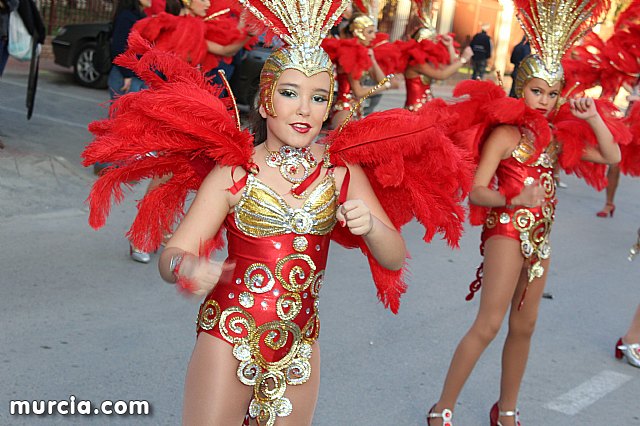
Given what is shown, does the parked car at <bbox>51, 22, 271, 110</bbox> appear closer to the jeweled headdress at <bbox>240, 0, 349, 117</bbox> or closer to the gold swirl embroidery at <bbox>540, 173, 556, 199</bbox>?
the gold swirl embroidery at <bbox>540, 173, 556, 199</bbox>

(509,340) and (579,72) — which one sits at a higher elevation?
(579,72)

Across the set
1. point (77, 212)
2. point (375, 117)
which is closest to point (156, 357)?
point (375, 117)

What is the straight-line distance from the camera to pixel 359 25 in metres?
8.89

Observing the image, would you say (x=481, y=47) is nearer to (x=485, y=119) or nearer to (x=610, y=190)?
(x=610, y=190)

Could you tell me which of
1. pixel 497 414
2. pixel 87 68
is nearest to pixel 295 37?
pixel 497 414

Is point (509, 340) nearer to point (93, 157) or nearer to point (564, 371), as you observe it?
point (564, 371)

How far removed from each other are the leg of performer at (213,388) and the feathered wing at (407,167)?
2.35 feet

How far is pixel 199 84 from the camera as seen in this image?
314 centimetres

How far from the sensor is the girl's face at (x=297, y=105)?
2.94 metres

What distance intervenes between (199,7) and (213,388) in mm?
4413

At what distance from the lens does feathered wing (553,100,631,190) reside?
437 centimetres

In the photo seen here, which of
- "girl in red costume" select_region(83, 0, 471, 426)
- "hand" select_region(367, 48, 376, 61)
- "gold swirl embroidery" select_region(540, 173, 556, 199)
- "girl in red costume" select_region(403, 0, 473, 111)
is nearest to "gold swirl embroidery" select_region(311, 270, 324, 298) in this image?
"girl in red costume" select_region(83, 0, 471, 426)

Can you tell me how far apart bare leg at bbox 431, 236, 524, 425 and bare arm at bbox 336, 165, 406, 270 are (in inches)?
45.6

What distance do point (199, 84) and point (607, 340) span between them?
4145mm
